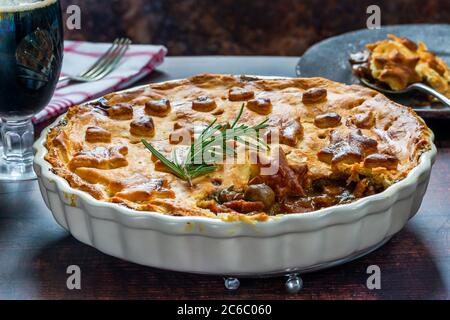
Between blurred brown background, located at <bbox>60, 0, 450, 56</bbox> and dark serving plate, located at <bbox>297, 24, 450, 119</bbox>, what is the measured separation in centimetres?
189

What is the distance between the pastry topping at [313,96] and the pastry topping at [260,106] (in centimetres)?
10

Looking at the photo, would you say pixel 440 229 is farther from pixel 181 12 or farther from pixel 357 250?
pixel 181 12

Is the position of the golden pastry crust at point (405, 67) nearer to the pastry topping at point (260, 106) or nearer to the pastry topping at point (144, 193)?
the pastry topping at point (260, 106)

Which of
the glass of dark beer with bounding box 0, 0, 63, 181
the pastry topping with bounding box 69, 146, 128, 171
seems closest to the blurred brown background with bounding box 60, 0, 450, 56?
the glass of dark beer with bounding box 0, 0, 63, 181

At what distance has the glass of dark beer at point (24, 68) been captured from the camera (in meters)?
2.08

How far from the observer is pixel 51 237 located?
6.35 feet

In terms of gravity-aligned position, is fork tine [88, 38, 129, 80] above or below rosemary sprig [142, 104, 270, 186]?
below

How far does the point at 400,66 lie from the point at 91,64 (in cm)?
117

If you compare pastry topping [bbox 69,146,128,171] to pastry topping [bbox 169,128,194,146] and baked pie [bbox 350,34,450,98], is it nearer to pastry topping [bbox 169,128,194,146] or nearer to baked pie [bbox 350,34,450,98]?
pastry topping [bbox 169,128,194,146]

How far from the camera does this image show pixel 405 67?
8.96 ft

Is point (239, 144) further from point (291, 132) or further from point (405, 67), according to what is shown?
point (405, 67)

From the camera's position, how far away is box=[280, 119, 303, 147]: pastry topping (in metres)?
2.01
